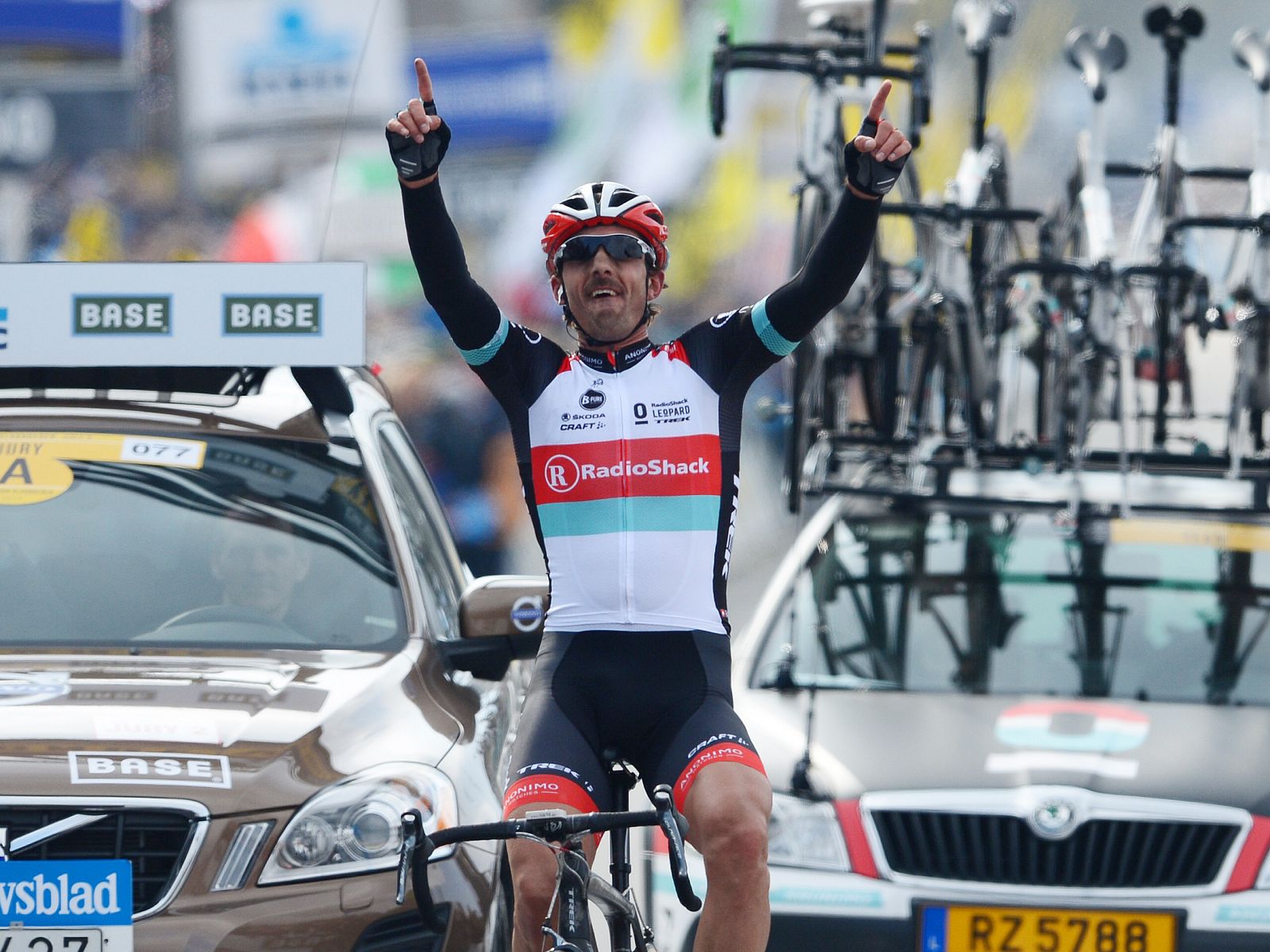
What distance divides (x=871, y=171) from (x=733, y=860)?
135cm

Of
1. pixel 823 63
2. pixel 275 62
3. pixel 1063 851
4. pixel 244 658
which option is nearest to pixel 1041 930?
pixel 1063 851

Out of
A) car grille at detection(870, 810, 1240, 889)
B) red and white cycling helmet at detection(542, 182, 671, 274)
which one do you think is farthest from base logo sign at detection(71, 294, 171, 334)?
car grille at detection(870, 810, 1240, 889)

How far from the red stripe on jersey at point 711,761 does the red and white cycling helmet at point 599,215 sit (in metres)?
1.07

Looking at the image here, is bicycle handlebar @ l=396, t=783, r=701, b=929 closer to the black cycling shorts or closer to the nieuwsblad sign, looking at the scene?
the black cycling shorts

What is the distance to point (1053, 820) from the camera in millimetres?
5621

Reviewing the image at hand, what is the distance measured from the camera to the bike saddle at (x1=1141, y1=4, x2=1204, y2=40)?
318 inches

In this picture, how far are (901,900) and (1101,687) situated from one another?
1.17 meters

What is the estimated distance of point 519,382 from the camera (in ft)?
14.8

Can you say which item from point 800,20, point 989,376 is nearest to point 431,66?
point 800,20

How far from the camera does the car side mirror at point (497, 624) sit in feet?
17.0

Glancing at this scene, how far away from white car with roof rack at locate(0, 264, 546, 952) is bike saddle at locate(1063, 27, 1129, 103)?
3.01 meters

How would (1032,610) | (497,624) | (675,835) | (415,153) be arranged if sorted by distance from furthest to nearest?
1. (1032,610)
2. (497,624)
3. (415,153)
4. (675,835)

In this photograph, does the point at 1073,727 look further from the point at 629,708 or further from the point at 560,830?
the point at 560,830

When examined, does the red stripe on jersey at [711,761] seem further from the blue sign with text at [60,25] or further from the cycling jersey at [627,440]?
the blue sign with text at [60,25]
